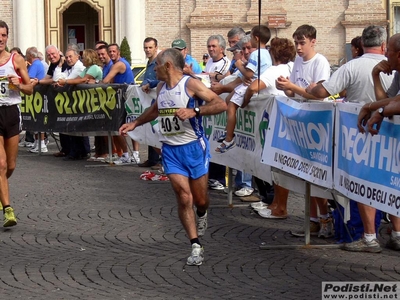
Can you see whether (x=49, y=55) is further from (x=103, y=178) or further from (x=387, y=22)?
(x=387, y=22)

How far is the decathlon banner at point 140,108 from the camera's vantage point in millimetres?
15414

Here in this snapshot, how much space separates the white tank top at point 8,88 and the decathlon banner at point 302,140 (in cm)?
308

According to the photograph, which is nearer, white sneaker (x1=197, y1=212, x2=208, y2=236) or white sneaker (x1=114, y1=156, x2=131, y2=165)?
white sneaker (x1=197, y1=212, x2=208, y2=236)

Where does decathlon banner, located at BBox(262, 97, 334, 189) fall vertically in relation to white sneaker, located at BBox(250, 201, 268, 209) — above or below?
above

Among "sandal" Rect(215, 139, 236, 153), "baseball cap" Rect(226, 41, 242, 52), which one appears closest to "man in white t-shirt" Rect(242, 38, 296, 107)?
"sandal" Rect(215, 139, 236, 153)

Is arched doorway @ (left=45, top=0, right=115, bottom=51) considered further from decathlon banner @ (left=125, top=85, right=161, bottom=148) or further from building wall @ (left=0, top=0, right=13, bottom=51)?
decathlon banner @ (left=125, top=85, right=161, bottom=148)

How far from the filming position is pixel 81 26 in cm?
4753

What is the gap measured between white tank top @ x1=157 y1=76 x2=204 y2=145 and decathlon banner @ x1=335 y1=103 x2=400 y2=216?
53.9 inches

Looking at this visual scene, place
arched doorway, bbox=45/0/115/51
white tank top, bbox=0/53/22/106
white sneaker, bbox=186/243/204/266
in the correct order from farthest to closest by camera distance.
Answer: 1. arched doorway, bbox=45/0/115/51
2. white tank top, bbox=0/53/22/106
3. white sneaker, bbox=186/243/204/266

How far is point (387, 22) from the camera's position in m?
41.0

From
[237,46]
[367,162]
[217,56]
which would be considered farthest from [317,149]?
[217,56]

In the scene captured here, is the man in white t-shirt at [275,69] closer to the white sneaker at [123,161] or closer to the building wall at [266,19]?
the white sneaker at [123,161]

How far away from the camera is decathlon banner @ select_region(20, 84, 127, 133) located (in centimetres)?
1686

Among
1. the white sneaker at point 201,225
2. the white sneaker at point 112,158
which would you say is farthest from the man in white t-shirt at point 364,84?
the white sneaker at point 112,158
